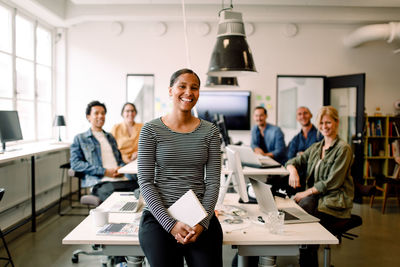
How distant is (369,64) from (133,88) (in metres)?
4.27

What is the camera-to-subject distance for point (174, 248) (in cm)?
165

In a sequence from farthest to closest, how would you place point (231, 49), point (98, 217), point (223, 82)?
1. point (223, 82)
2. point (231, 49)
3. point (98, 217)

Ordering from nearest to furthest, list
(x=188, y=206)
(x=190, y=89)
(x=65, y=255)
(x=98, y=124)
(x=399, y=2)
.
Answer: (x=188, y=206) → (x=190, y=89) → (x=65, y=255) → (x=98, y=124) → (x=399, y=2)

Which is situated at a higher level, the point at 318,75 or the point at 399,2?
the point at 399,2

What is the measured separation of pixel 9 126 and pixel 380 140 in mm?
5742

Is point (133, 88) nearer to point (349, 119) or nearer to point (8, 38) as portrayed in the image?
point (8, 38)

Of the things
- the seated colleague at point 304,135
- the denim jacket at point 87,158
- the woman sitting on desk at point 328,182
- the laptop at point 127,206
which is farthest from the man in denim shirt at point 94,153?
the seated colleague at point 304,135

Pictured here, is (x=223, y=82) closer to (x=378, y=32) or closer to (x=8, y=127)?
(x=8, y=127)

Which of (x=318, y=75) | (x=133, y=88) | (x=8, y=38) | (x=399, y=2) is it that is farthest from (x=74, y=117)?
(x=399, y=2)

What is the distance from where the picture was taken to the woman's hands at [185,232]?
1625mm

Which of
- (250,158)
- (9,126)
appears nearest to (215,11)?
(250,158)

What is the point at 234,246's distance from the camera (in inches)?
71.8

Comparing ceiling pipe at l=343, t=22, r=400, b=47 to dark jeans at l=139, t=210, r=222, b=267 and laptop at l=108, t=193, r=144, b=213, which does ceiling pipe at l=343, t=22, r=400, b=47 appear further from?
dark jeans at l=139, t=210, r=222, b=267

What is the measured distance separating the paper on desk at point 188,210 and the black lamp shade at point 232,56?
1453mm
